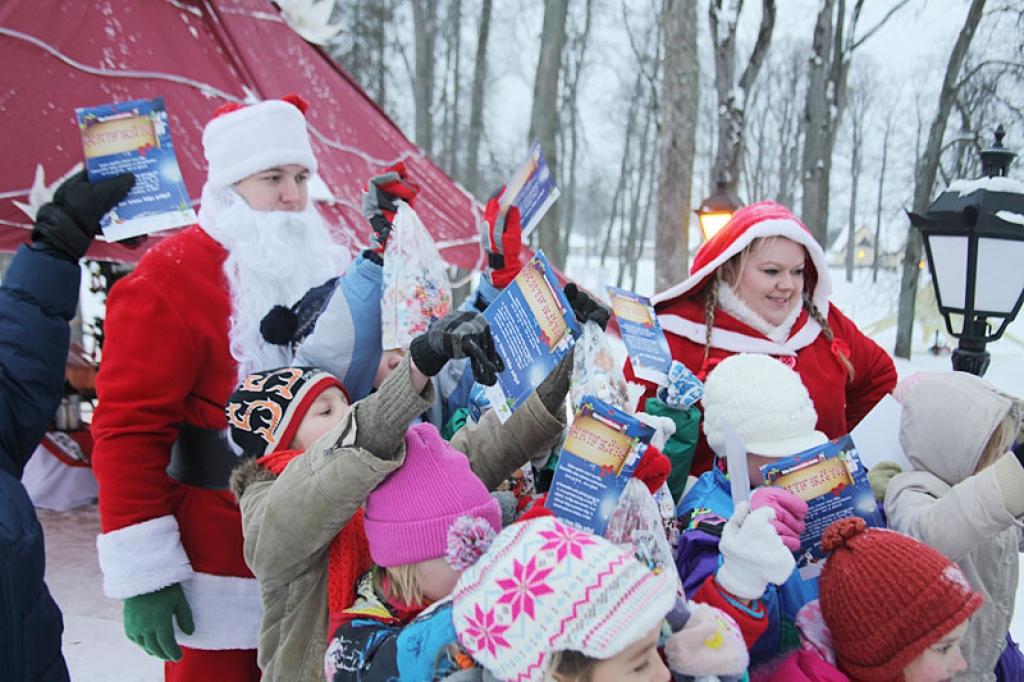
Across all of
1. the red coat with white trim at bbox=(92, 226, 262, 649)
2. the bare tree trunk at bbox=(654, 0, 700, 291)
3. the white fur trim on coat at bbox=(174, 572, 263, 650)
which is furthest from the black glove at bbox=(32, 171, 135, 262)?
the bare tree trunk at bbox=(654, 0, 700, 291)

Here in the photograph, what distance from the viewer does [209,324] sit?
76.2 inches

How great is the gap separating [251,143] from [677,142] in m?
4.30

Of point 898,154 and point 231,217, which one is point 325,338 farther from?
point 898,154

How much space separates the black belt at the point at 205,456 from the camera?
1941mm

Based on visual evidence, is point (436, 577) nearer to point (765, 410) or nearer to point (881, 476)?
point (765, 410)

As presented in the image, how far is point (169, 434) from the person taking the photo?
188 centimetres

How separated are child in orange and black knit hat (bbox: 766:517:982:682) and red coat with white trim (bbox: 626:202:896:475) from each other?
653 mm

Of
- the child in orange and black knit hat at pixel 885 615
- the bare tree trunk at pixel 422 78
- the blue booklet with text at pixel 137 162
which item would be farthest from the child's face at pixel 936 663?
the bare tree trunk at pixel 422 78

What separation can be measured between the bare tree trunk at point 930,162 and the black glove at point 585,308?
27.0 feet

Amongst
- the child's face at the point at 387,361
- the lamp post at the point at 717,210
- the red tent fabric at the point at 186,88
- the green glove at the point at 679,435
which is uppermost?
the red tent fabric at the point at 186,88

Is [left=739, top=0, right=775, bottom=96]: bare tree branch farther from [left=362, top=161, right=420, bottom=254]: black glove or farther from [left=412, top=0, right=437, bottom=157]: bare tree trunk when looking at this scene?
[left=412, top=0, right=437, bottom=157]: bare tree trunk

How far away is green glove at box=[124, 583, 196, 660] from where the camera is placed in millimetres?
1804

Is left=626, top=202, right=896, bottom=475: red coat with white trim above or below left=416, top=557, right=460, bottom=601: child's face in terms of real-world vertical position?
above

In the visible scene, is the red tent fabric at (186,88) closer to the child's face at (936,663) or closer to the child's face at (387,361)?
the child's face at (387,361)
